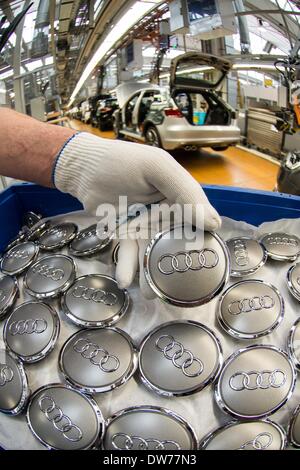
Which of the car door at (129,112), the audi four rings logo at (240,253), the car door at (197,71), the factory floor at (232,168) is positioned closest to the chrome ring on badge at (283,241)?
the audi four rings logo at (240,253)

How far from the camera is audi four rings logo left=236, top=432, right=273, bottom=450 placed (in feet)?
2.20

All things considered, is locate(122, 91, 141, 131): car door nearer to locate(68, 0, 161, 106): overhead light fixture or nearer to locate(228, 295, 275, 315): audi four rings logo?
locate(68, 0, 161, 106): overhead light fixture

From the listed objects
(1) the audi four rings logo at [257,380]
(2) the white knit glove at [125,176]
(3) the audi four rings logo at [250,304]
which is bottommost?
(1) the audi four rings logo at [257,380]

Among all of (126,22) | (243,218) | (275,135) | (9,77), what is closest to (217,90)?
(275,135)

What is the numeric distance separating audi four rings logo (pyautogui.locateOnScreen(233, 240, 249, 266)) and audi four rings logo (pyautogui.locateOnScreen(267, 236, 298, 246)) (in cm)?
12

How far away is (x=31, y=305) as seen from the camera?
1003mm

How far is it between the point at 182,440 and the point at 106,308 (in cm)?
41

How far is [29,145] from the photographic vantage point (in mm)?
896

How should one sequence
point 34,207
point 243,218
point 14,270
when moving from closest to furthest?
1. point 14,270
2. point 243,218
3. point 34,207

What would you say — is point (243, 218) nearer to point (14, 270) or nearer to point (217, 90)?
point (14, 270)

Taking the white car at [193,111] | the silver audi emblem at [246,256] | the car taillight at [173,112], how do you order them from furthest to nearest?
the car taillight at [173,112]
the white car at [193,111]
the silver audi emblem at [246,256]

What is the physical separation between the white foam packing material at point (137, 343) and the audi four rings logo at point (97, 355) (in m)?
0.07

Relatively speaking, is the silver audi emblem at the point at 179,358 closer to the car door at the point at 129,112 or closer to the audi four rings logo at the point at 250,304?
the audi four rings logo at the point at 250,304

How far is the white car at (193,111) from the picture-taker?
420cm
